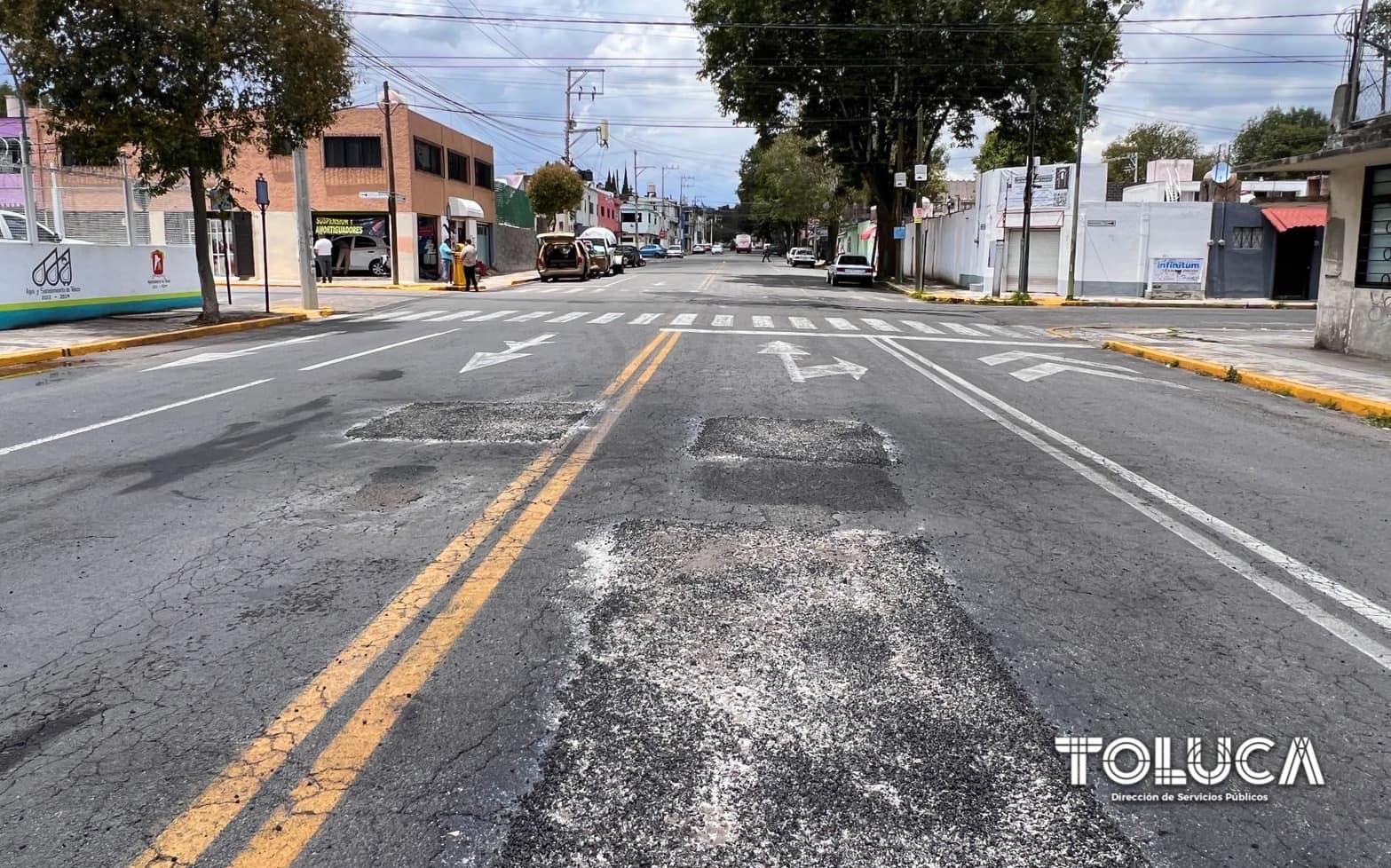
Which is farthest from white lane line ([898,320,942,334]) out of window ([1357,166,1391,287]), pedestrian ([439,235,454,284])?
pedestrian ([439,235,454,284])

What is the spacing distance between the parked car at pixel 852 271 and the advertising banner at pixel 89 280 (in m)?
27.4

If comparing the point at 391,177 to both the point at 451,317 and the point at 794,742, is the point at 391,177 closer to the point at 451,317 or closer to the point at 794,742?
the point at 451,317

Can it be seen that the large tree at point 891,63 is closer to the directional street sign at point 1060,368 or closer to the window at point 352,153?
the window at point 352,153

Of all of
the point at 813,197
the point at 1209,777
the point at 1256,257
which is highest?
the point at 813,197

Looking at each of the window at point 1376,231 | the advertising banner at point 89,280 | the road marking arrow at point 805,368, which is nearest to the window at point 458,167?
the advertising banner at point 89,280

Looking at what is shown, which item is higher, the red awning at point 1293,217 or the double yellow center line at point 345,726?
the red awning at point 1293,217

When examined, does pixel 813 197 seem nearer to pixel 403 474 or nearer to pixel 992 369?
pixel 992 369

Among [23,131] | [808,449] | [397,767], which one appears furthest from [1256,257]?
[397,767]

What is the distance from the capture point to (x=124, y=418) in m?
9.34

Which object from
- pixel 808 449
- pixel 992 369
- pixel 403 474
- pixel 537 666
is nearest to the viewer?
pixel 537 666

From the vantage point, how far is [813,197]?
81.6 m

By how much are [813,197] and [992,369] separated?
7046 centimetres

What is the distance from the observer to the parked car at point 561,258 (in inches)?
1714

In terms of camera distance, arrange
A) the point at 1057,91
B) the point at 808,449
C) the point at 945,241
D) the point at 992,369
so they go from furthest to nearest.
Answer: the point at 945,241
the point at 1057,91
the point at 992,369
the point at 808,449
